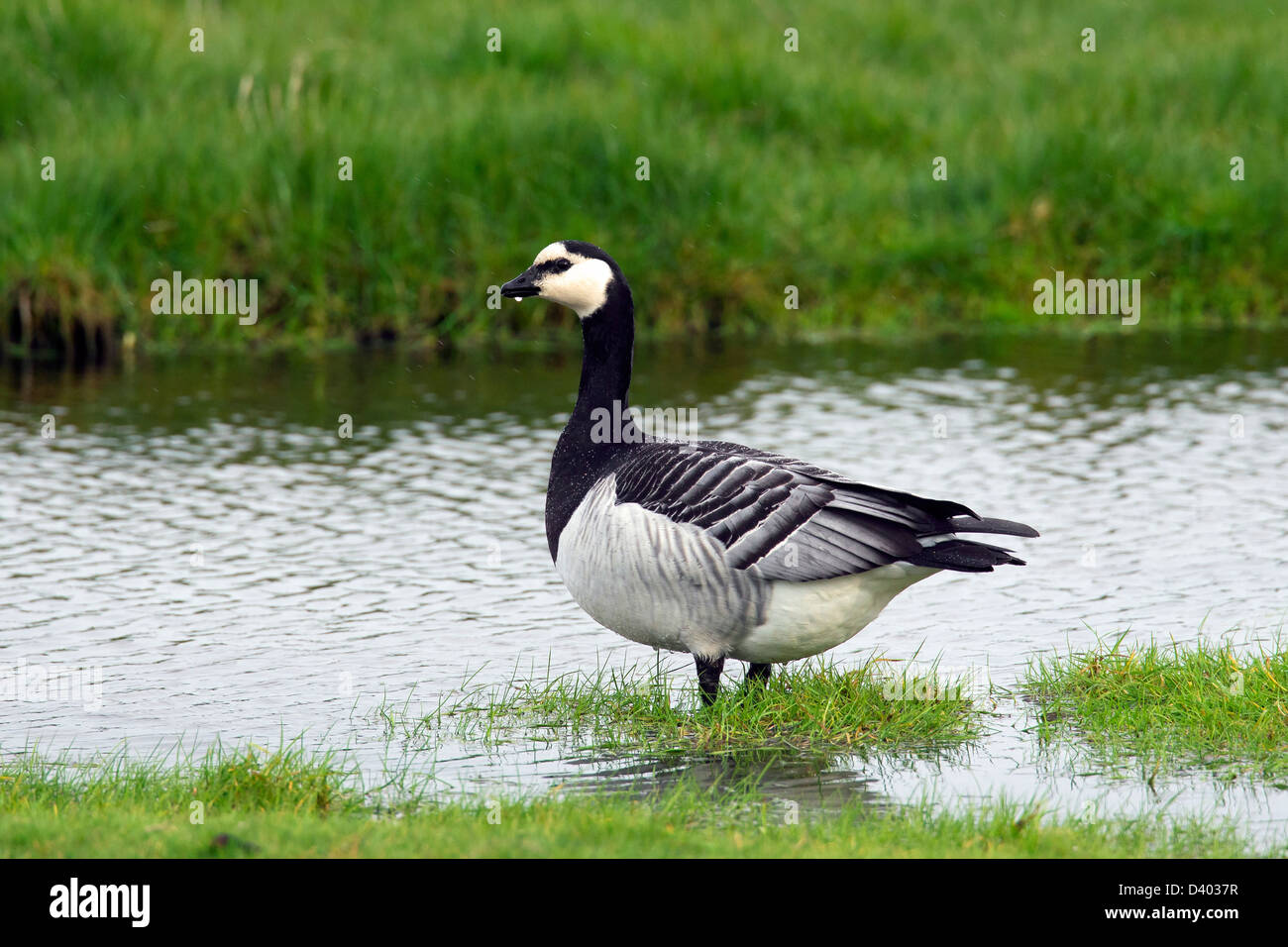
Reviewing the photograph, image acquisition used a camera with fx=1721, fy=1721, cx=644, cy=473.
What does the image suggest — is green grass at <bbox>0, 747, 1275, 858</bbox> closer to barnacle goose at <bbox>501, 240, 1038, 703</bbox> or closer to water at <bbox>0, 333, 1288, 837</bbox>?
water at <bbox>0, 333, 1288, 837</bbox>

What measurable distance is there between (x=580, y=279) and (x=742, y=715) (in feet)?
7.10

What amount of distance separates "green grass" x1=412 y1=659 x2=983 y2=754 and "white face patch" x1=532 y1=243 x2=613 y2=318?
1744 millimetres

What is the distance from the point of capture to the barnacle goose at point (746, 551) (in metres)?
7.07

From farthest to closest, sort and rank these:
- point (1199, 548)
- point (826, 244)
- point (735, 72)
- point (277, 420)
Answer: point (735, 72) < point (826, 244) < point (277, 420) < point (1199, 548)

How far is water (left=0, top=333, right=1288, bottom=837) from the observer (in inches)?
295

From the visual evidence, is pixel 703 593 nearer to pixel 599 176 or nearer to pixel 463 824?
pixel 463 824

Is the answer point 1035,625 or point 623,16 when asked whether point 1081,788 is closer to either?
point 1035,625

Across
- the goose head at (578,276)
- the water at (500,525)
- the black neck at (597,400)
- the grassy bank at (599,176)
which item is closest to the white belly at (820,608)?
the water at (500,525)

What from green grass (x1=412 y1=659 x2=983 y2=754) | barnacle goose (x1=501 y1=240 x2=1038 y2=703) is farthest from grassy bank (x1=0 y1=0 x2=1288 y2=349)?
barnacle goose (x1=501 y1=240 x2=1038 y2=703)

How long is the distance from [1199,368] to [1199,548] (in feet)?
17.6

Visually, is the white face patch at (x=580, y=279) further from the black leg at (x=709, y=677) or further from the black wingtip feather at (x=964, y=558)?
the black wingtip feather at (x=964, y=558)

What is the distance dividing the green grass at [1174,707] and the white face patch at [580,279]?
2.64 meters

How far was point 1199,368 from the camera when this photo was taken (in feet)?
49.7

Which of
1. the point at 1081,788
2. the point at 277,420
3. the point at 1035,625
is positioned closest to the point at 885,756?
the point at 1081,788
